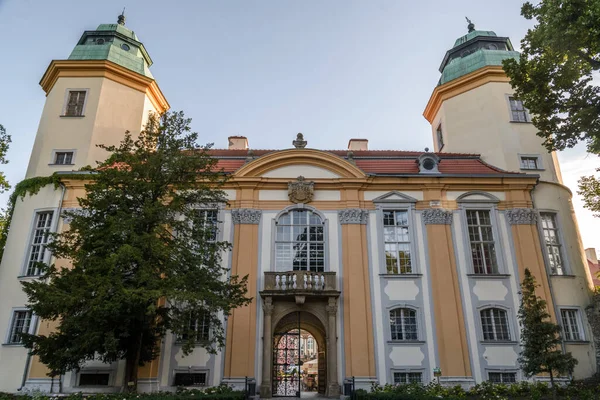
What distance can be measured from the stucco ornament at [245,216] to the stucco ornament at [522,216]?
37.1 ft

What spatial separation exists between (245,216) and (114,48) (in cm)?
1169

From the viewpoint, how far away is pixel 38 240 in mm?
18812

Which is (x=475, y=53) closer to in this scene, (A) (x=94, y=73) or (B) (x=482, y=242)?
(B) (x=482, y=242)

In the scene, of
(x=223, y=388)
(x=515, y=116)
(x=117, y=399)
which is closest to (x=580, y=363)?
(x=515, y=116)

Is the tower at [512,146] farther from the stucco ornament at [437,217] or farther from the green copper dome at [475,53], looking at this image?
the stucco ornament at [437,217]

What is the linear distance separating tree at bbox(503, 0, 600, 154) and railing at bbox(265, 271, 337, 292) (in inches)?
374

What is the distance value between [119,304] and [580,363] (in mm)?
17396

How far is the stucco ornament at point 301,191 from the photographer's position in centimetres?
1961

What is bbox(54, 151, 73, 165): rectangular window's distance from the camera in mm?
20219

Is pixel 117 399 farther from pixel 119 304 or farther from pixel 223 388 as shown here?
pixel 223 388

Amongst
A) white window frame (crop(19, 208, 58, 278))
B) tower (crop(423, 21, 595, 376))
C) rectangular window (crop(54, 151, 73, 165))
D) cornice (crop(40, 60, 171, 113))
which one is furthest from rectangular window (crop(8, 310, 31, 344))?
tower (crop(423, 21, 595, 376))

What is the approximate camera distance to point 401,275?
18.5m

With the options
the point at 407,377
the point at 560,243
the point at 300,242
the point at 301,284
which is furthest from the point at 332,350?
the point at 560,243

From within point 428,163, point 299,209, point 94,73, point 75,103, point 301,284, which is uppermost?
point 94,73
